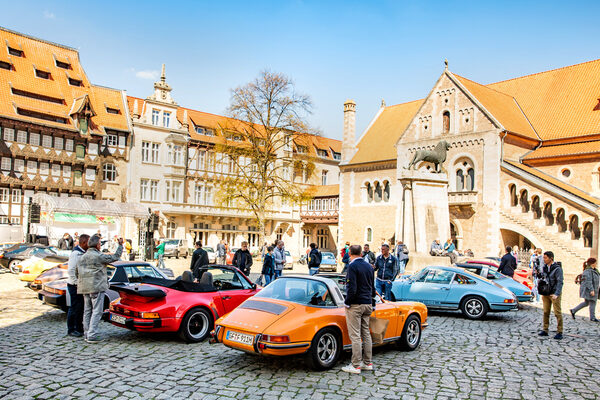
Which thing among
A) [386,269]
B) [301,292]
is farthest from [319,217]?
[301,292]

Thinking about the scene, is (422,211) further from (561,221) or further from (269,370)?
(269,370)

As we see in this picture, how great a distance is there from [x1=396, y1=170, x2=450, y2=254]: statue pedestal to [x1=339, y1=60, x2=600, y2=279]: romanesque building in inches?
207

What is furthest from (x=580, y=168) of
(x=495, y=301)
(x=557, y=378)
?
(x=557, y=378)

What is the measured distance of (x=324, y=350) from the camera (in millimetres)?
7371

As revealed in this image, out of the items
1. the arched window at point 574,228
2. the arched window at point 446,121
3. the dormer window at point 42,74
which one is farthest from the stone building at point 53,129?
the arched window at point 574,228

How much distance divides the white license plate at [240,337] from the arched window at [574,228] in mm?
26150

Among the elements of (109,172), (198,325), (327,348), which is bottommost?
(198,325)

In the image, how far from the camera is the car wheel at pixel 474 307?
41.9ft

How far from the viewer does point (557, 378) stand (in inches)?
290

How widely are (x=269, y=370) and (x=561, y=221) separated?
2701 centimetres

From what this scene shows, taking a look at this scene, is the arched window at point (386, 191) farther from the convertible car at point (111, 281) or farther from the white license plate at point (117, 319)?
the white license plate at point (117, 319)

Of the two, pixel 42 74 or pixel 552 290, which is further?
pixel 42 74

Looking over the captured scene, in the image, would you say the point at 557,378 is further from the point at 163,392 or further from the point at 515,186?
the point at 515,186

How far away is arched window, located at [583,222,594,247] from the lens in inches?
1091
